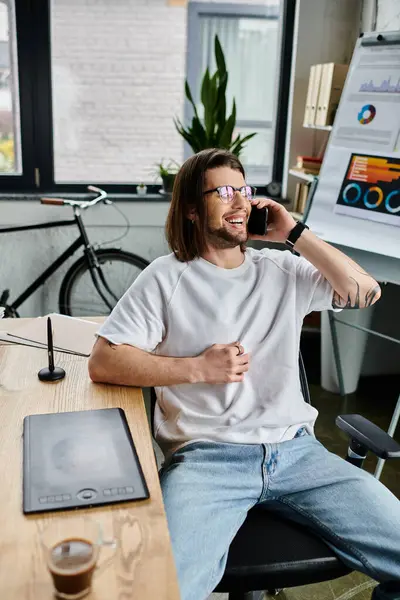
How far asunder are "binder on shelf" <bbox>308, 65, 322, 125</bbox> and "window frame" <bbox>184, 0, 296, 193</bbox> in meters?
0.41

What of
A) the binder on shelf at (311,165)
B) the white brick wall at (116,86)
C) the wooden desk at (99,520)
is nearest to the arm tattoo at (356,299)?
the wooden desk at (99,520)

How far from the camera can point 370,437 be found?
1.45 meters

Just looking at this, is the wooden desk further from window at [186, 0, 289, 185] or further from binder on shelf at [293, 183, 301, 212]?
window at [186, 0, 289, 185]

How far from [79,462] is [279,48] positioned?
3396 mm

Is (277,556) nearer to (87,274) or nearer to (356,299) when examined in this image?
(356,299)

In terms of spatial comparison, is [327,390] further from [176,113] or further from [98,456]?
[98,456]

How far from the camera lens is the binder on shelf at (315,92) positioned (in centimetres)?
345

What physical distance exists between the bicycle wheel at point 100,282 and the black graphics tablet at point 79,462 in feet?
7.31

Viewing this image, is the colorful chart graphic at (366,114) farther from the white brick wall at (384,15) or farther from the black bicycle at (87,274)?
the black bicycle at (87,274)

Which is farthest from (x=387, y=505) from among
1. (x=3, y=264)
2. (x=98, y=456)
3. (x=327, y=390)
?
(x=3, y=264)

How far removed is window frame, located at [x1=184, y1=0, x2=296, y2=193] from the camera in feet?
12.6

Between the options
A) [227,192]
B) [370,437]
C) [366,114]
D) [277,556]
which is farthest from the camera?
[366,114]

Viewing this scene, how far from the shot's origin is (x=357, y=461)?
1542 millimetres

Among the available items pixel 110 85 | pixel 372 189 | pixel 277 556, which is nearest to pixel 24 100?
pixel 110 85
